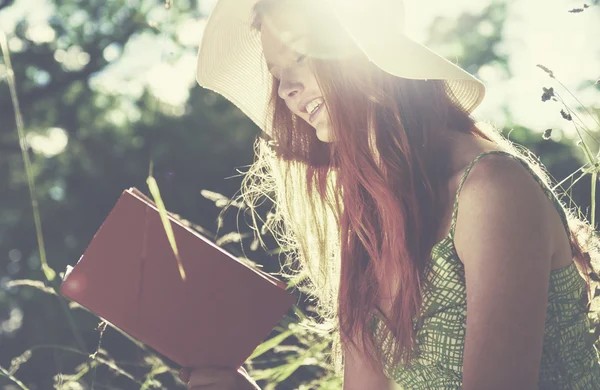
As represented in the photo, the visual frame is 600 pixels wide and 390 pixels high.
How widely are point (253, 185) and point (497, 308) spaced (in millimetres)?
1089

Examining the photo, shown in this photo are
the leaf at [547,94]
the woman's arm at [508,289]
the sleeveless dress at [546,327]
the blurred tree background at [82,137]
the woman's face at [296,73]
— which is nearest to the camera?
the woman's arm at [508,289]

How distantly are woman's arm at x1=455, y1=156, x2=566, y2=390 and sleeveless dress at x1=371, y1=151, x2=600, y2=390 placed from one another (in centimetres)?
12

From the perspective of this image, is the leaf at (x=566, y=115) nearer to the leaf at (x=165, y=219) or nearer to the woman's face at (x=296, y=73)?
the woman's face at (x=296, y=73)

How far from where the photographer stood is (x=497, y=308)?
1102mm

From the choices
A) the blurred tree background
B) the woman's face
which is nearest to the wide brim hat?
the woman's face

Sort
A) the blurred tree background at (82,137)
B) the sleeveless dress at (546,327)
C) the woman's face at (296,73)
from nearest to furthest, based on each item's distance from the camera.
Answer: the sleeveless dress at (546,327)
the woman's face at (296,73)
the blurred tree background at (82,137)

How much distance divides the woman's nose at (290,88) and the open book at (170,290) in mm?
375

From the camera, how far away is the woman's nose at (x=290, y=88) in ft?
5.09

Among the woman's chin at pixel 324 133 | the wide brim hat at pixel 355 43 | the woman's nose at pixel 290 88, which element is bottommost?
the woman's chin at pixel 324 133

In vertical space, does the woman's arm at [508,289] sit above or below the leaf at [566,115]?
below

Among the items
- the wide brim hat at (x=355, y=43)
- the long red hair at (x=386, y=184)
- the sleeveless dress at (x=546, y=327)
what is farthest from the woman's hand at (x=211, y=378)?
the wide brim hat at (x=355, y=43)

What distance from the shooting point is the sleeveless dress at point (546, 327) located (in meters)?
1.31

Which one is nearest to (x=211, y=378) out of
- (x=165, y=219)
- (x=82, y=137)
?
(x=165, y=219)

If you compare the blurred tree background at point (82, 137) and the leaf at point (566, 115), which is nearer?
the leaf at point (566, 115)
